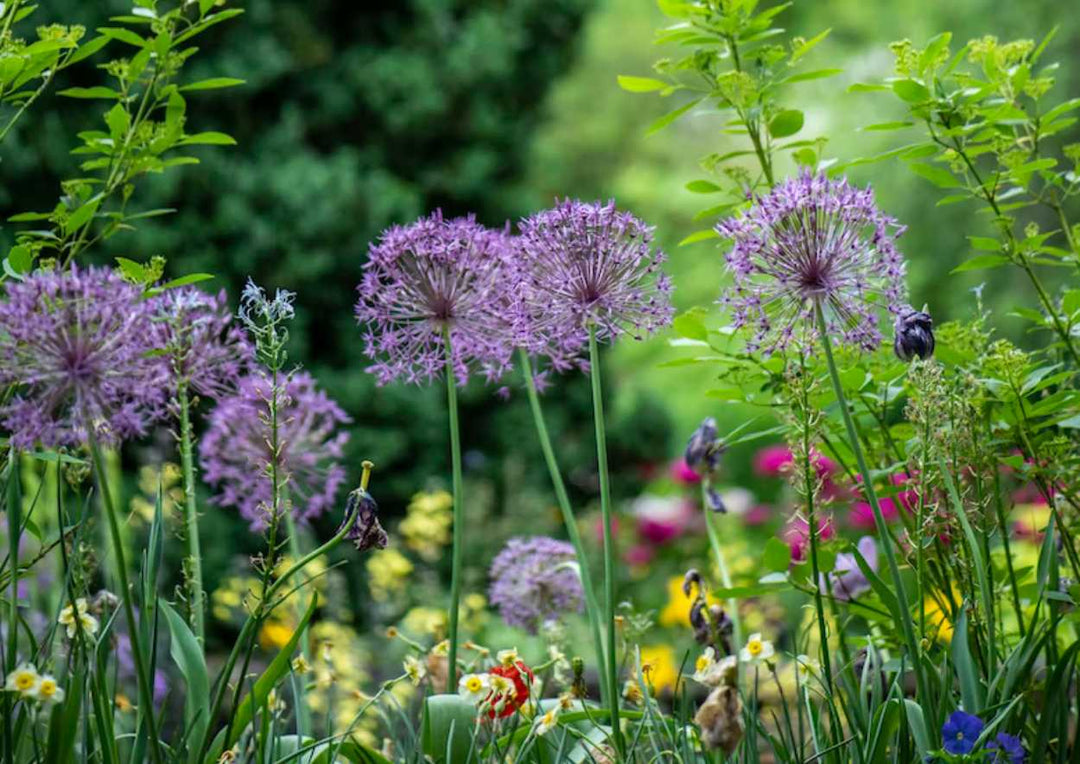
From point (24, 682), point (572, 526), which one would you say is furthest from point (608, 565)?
point (24, 682)

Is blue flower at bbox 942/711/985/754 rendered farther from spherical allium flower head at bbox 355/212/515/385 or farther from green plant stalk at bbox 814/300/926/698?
spherical allium flower head at bbox 355/212/515/385

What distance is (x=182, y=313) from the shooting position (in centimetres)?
194

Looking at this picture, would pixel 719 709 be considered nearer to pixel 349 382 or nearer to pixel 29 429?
pixel 29 429

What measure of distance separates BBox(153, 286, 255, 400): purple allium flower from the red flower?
2.16 ft

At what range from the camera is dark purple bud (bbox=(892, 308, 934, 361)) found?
1767 millimetres

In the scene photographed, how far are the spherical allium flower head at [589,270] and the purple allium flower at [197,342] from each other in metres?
0.47

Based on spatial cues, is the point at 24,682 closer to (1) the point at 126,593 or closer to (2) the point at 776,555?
(1) the point at 126,593

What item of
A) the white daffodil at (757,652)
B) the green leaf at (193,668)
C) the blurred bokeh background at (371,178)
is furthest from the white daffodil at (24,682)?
the blurred bokeh background at (371,178)

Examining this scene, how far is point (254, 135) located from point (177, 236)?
1.01m

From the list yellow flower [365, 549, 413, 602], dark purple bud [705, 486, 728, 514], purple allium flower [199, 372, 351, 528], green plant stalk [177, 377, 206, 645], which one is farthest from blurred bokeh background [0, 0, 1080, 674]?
green plant stalk [177, 377, 206, 645]

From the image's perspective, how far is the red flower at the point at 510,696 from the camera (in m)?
1.90

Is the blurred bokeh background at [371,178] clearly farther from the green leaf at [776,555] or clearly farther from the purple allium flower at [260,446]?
the green leaf at [776,555]

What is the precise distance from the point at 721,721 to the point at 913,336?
654 mm

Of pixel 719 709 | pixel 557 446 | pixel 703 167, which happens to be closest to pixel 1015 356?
pixel 703 167
